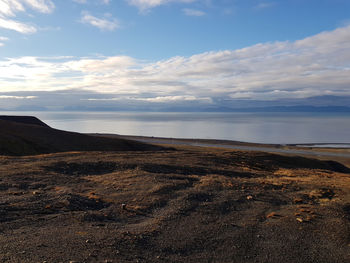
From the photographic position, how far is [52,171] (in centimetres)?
1494

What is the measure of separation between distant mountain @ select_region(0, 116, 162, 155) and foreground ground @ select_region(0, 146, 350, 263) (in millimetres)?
18075

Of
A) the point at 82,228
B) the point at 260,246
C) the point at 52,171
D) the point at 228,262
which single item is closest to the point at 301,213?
the point at 260,246

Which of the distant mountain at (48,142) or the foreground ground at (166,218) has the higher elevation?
the distant mountain at (48,142)

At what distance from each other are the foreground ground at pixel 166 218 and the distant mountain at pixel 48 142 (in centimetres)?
1808

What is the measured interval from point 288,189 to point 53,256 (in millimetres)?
9738

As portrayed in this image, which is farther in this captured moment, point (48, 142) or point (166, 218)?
point (48, 142)

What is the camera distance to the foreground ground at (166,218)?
6.65 m

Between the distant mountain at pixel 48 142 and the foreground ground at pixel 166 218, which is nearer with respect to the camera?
the foreground ground at pixel 166 218

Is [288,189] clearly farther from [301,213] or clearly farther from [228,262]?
A: [228,262]

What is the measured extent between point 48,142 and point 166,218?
32434 millimetres

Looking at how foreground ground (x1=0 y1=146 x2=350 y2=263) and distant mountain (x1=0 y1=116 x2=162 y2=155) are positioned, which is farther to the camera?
distant mountain (x1=0 y1=116 x2=162 y2=155)

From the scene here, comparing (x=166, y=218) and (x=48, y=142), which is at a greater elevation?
(x=48, y=142)

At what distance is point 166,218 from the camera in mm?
8766

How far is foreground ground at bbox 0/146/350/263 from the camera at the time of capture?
6.65m
